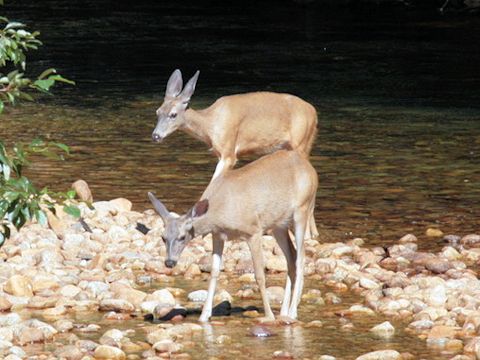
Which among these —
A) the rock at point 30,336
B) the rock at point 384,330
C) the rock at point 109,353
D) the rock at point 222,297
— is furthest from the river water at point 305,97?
the rock at point 30,336

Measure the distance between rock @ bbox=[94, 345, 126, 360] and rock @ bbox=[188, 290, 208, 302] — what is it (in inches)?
68.5

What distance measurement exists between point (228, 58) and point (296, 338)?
61.3 ft

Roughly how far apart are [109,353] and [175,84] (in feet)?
16.2

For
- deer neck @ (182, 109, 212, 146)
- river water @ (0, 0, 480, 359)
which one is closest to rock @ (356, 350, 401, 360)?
river water @ (0, 0, 480, 359)

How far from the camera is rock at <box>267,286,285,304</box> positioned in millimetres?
10141

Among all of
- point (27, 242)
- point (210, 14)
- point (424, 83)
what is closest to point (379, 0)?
point (210, 14)

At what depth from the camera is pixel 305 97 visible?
2170cm

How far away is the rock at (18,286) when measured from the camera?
9.97 metres

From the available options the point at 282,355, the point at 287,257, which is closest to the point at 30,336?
the point at 282,355

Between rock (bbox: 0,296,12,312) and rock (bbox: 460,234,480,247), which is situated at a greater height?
rock (bbox: 0,296,12,312)

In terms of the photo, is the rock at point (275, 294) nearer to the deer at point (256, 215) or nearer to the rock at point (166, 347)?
the deer at point (256, 215)

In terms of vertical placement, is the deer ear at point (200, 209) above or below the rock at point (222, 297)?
above

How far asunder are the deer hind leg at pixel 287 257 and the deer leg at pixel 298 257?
0.40ft

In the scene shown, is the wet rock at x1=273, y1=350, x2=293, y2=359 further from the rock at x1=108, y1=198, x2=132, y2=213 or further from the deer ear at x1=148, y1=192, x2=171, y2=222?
the rock at x1=108, y1=198, x2=132, y2=213
